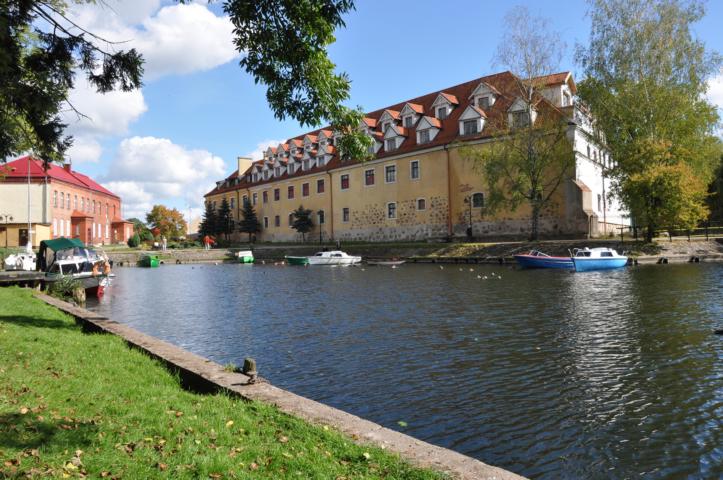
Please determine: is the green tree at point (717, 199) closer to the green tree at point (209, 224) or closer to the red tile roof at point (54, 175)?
the green tree at point (209, 224)

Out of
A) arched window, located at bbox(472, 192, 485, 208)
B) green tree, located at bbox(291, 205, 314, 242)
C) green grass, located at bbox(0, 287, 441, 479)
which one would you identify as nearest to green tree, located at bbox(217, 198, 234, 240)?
green tree, located at bbox(291, 205, 314, 242)

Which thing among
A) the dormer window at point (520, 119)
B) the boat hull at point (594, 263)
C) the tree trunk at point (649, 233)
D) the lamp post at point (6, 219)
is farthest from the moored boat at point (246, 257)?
the tree trunk at point (649, 233)

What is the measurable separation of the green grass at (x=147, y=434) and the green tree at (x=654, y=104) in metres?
34.7

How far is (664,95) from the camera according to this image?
3472cm

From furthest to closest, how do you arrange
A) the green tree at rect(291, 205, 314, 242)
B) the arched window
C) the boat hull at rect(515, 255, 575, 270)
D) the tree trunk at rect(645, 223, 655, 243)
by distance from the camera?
the green tree at rect(291, 205, 314, 242) → the arched window → the tree trunk at rect(645, 223, 655, 243) → the boat hull at rect(515, 255, 575, 270)

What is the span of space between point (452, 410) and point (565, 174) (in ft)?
121

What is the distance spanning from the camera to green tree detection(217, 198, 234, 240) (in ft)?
248

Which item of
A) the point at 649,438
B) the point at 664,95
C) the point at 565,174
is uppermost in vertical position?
the point at 664,95

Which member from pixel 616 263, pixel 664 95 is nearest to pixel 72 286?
pixel 616 263

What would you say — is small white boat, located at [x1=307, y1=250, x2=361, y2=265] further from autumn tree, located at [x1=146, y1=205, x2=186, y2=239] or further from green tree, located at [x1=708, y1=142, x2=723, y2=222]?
autumn tree, located at [x1=146, y1=205, x2=186, y2=239]

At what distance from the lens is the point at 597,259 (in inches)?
1225

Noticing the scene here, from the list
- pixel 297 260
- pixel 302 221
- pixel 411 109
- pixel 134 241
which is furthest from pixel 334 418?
pixel 134 241

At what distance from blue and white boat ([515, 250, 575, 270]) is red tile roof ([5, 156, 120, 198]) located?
141 feet

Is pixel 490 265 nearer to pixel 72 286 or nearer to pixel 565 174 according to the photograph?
pixel 565 174
